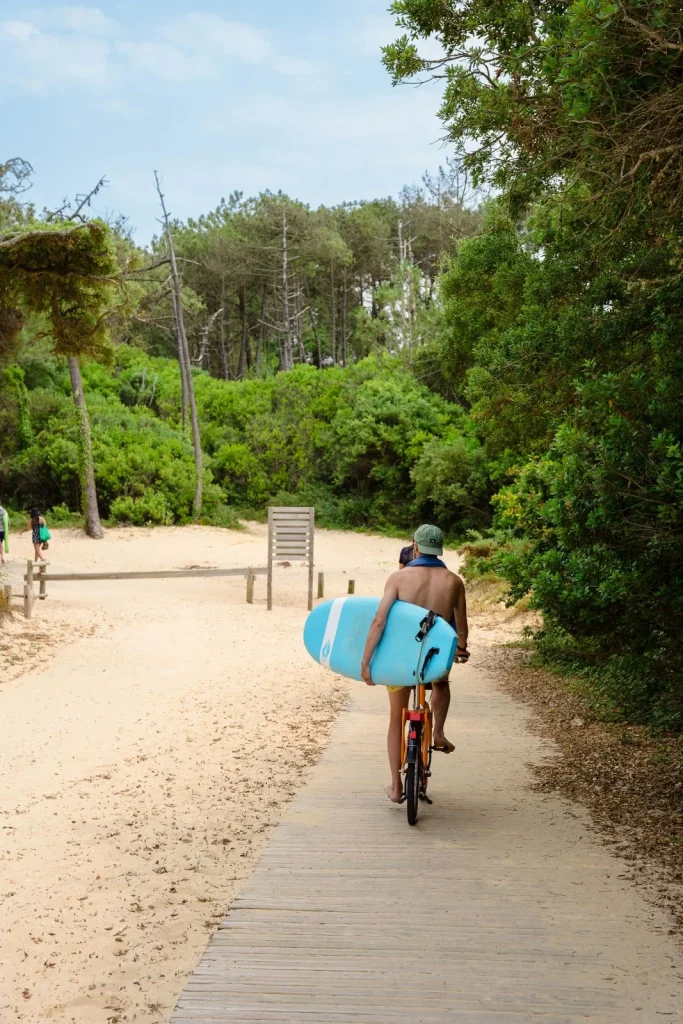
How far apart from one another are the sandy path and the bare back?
166cm

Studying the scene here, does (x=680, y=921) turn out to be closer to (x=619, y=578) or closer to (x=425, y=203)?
(x=619, y=578)

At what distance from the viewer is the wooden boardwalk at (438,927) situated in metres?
3.56

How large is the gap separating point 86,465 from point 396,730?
83.3 feet

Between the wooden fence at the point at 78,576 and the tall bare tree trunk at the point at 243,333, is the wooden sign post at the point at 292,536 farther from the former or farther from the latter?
the tall bare tree trunk at the point at 243,333

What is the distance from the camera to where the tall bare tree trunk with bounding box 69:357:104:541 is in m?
29.2

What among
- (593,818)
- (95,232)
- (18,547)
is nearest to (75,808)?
(593,818)

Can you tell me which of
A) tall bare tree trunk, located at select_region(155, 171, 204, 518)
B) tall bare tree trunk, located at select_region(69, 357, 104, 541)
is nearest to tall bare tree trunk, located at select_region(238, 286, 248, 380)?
tall bare tree trunk, located at select_region(155, 171, 204, 518)

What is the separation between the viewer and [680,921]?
4.42m

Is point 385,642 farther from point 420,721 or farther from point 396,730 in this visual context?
point 396,730

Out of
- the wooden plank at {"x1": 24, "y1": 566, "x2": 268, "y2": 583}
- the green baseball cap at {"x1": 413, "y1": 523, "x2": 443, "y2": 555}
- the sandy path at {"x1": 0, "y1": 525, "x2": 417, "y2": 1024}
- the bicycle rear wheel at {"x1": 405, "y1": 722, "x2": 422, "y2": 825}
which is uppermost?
the green baseball cap at {"x1": 413, "y1": 523, "x2": 443, "y2": 555}

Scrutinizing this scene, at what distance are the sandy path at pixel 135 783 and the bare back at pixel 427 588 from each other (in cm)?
166

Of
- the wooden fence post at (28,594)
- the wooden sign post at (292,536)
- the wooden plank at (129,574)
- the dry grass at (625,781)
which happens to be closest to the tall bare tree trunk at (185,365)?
the wooden plank at (129,574)

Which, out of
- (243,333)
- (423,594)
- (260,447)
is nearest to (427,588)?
(423,594)

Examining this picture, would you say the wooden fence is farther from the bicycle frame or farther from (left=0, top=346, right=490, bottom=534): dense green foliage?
(left=0, top=346, right=490, bottom=534): dense green foliage
